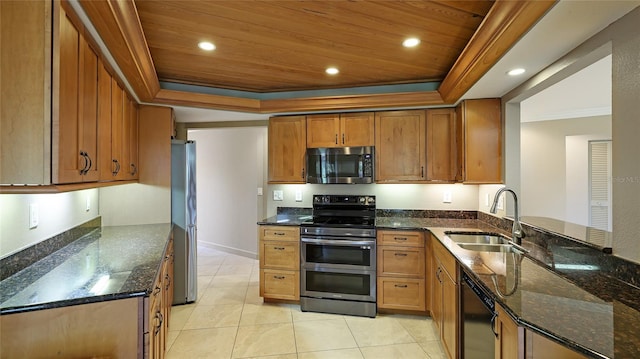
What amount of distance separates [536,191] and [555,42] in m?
3.48

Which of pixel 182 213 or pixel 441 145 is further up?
pixel 441 145

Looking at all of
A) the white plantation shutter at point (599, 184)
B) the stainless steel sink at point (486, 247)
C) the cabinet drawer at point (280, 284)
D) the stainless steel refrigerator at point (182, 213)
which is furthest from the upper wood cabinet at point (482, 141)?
the stainless steel refrigerator at point (182, 213)

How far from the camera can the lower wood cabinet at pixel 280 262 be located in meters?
3.03

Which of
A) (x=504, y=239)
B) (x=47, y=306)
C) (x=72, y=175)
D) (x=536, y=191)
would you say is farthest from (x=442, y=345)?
(x=536, y=191)

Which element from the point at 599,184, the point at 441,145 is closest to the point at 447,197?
the point at 441,145

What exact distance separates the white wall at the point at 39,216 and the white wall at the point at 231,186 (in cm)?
255

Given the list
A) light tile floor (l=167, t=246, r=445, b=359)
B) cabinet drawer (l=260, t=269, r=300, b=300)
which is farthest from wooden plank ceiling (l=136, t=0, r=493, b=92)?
light tile floor (l=167, t=246, r=445, b=359)

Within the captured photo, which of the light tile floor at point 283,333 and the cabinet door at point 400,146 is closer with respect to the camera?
the light tile floor at point 283,333

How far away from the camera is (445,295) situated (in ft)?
7.14

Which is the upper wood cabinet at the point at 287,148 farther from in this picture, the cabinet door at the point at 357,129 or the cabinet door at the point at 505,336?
the cabinet door at the point at 505,336

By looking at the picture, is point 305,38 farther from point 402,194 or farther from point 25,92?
point 402,194

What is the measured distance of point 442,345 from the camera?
7.43 ft

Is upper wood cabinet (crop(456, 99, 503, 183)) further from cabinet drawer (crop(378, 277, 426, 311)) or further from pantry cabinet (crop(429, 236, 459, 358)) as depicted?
cabinet drawer (crop(378, 277, 426, 311))

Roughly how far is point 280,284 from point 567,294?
2.40 m
